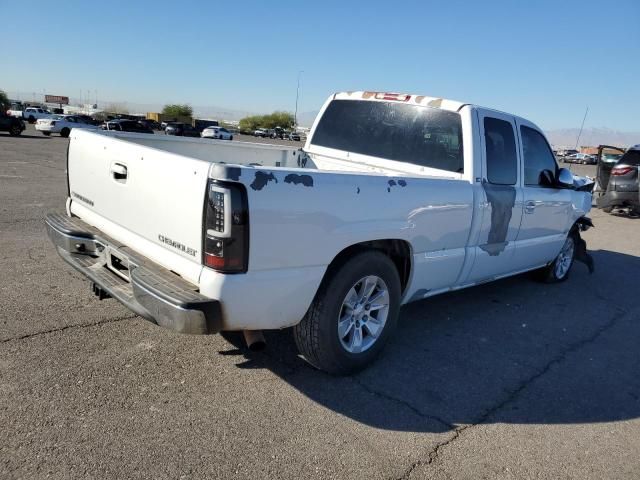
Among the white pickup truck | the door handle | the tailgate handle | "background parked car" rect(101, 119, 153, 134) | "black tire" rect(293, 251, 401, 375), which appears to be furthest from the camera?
"background parked car" rect(101, 119, 153, 134)

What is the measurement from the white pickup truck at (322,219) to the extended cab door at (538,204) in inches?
1.0

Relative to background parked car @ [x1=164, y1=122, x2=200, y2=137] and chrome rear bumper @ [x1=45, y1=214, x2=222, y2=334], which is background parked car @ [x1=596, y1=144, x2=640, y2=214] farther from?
background parked car @ [x1=164, y1=122, x2=200, y2=137]

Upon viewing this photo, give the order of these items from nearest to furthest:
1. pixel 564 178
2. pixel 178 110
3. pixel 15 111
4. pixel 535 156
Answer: pixel 535 156
pixel 564 178
pixel 15 111
pixel 178 110

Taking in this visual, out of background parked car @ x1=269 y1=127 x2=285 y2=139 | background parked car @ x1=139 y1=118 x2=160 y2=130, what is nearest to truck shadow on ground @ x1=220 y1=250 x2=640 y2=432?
background parked car @ x1=139 y1=118 x2=160 y2=130

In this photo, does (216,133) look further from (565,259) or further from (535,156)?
(535,156)

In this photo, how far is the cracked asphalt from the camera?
259 centimetres

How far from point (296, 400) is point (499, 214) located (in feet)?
8.26

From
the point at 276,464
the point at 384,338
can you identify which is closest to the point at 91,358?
the point at 276,464

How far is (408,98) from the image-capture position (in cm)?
468

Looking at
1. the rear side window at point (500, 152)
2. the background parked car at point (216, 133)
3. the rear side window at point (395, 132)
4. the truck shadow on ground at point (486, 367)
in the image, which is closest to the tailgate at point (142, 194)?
the truck shadow on ground at point (486, 367)

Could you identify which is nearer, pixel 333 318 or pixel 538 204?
pixel 333 318

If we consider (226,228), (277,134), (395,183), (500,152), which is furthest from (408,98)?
(277,134)

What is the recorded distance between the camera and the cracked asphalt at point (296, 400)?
259 cm

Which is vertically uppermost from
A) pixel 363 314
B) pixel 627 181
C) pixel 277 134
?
Answer: pixel 627 181
